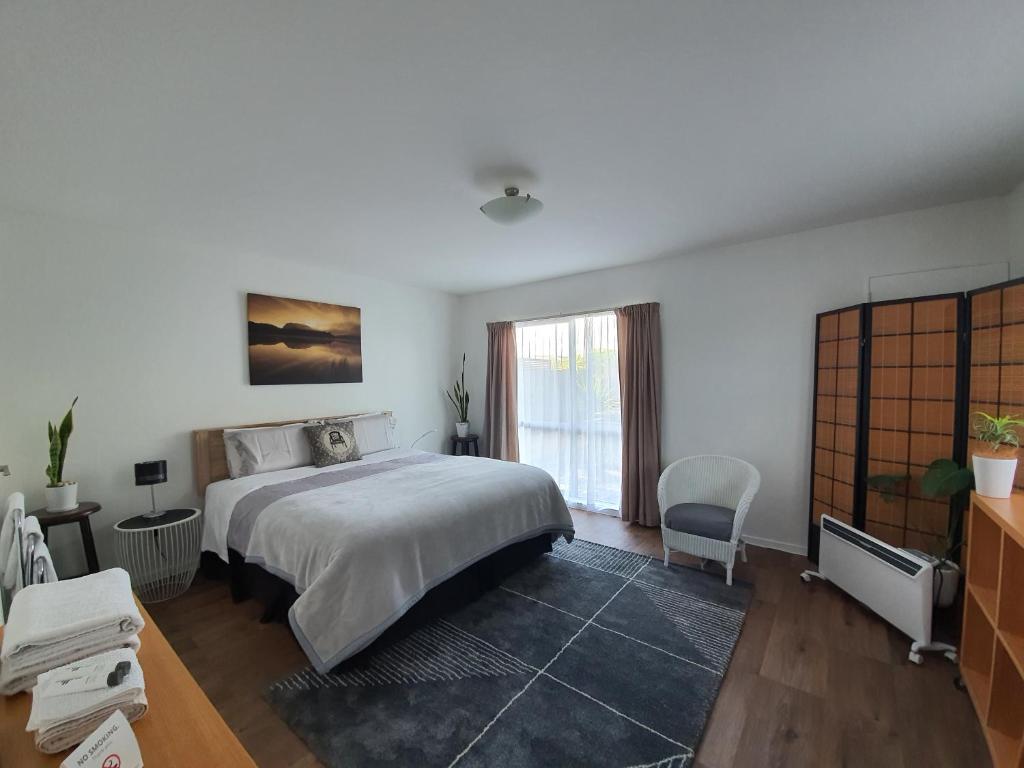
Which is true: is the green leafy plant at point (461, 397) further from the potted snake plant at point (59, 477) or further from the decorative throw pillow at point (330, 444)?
the potted snake plant at point (59, 477)

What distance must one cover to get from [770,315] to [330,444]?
3.92 m

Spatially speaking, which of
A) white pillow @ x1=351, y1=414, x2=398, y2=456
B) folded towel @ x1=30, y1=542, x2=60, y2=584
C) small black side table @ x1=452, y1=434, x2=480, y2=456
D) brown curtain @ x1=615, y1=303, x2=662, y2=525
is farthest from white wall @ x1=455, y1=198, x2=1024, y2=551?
folded towel @ x1=30, y1=542, x2=60, y2=584

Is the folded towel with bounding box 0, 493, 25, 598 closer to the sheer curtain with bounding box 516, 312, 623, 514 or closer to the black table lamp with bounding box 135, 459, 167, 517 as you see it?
the black table lamp with bounding box 135, 459, 167, 517

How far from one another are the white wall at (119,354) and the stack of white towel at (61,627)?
226 cm

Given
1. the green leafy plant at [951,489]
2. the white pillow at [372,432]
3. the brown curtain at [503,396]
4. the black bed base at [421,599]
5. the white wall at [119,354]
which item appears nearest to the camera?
the green leafy plant at [951,489]

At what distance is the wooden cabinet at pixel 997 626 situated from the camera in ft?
4.80

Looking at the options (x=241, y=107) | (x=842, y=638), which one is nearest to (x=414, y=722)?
(x=842, y=638)

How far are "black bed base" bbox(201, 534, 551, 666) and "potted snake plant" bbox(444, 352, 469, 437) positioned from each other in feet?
7.68

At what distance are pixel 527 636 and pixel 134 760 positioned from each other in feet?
6.16

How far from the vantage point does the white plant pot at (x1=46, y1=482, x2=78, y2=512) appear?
2.41 metres

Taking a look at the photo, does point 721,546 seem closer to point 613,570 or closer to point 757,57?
point 613,570

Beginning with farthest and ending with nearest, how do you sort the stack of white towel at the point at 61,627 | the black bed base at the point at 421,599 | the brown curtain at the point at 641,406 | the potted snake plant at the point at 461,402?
the potted snake plant at the point at 461,402 < the brown curtain at the point at 641,406 < the black bed base at the point at 421,599 < the stack of white towel at the point at 61,627

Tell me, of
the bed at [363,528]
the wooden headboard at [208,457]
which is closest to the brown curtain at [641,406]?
the bed at [363,528]

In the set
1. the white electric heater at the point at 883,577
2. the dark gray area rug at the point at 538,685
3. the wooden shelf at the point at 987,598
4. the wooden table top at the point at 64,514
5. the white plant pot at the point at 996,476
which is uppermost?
the white plant pot at the point at 996,476
